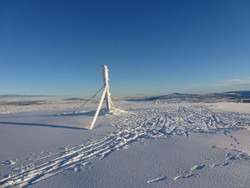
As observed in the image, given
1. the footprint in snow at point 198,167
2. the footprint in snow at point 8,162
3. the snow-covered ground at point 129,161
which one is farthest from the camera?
the footprint in snow at point 8,162

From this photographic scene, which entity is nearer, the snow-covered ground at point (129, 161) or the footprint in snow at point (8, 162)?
the snow-covered ground at point (129, 161)

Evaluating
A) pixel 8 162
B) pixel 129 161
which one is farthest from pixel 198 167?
pixel 8 162

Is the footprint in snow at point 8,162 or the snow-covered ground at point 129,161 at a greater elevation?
the footprint in snow at point 8,162

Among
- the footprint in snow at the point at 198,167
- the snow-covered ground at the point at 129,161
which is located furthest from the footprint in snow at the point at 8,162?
the footprint in snow at the point at 198,167

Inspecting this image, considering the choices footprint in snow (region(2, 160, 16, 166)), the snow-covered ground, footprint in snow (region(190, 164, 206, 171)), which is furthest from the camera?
footprint in snow (region(2, 160, 16, 166))

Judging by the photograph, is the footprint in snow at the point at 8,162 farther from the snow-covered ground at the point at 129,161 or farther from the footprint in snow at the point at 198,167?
the footprint in snow at the point at 198,167

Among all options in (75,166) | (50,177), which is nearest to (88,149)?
(75,166)

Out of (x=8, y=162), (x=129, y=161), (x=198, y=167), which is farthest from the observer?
(x=8, y=162)

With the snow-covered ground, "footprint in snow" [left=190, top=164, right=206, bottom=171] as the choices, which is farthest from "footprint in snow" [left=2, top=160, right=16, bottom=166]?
"footprint in snow" [left=190, top=164, right=206, bottom=171]

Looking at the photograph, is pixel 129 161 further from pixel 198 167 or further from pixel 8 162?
pixel 8 162

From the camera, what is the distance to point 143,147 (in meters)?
4.34

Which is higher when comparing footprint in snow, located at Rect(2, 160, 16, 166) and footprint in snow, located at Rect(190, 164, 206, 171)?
footprint in snow, located at Rect(2, 160, 16, 166)

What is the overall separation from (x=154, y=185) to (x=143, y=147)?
1.75 metres

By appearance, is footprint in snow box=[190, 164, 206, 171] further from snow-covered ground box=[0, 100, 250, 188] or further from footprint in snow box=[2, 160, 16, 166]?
footprint in snow box=[2, 160, 16, 166]
